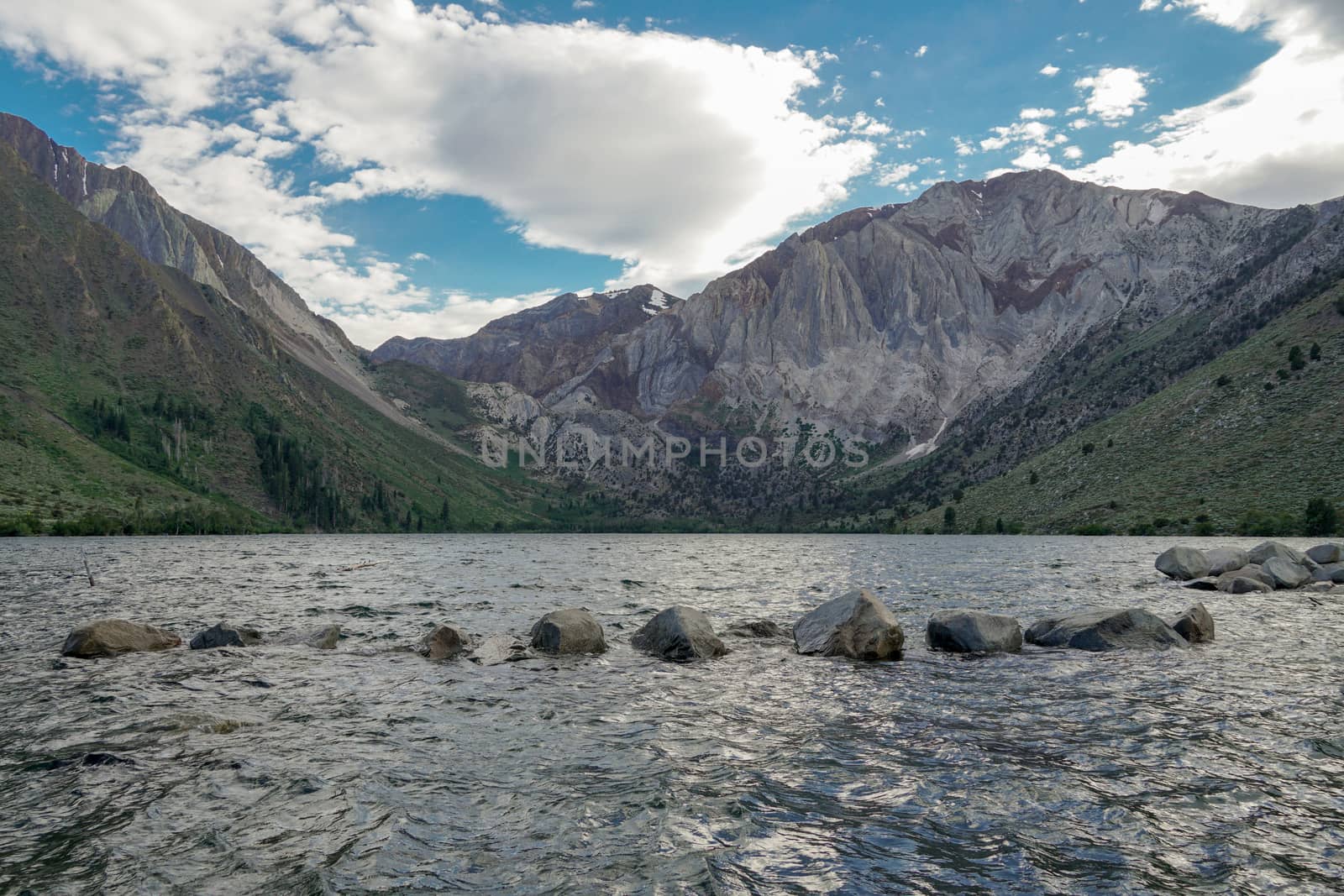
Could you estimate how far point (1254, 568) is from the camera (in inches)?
2066

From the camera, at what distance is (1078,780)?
15281 millimetres

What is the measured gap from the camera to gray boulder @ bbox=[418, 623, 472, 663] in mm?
30453

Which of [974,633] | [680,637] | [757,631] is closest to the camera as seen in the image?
[680,637]

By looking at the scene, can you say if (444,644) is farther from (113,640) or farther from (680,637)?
(113,640)

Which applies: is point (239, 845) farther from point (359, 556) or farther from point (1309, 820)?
point (359, 556)

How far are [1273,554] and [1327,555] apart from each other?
275 inches

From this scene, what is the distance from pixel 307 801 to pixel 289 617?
31035 millimetres

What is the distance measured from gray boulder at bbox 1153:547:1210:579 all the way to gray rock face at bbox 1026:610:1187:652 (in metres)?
33.7

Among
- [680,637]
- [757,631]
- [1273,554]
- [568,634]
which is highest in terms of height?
[1273,554]

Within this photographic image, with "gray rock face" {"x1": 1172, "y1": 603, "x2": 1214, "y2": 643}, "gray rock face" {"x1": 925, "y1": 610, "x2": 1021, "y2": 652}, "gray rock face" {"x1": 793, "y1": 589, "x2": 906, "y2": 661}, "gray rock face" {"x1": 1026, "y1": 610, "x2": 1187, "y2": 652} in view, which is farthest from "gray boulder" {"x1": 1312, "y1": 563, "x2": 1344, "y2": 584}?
"gray rock face" {"x1": 793, "y1": 589, "x2": 906, "y2": 661}

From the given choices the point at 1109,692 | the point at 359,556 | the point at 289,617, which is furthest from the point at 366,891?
the point at 359,556

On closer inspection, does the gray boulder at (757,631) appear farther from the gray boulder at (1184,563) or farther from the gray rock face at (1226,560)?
the gray rock face at (1226,560)

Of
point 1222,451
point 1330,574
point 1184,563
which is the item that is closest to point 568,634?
point 1184,563

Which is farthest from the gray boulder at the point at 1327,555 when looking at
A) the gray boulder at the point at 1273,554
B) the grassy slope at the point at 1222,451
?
the grassy slope at the point at 1222,451
